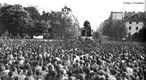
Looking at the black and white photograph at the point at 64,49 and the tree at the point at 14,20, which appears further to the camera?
the tree at the point at 14,20

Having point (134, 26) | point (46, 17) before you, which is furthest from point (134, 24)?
point (46, 17)

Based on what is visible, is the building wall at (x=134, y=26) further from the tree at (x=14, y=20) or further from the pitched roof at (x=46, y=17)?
the tree at (x=14, y=20)

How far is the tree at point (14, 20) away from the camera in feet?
248

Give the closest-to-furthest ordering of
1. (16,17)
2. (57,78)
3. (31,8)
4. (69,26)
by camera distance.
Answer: (57,78) → (16,17) → (69,26) → (31,8)

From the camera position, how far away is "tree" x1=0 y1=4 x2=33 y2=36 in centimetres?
7550

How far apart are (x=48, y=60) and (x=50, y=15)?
101315mm

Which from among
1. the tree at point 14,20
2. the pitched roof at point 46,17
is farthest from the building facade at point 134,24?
the tree at point 14,20

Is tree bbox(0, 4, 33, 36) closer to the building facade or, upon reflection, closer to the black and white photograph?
the black and white photograph

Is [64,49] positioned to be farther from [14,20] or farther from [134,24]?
[134,24]

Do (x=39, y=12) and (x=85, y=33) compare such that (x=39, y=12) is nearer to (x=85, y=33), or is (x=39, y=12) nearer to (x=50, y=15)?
(x=50, y=15)

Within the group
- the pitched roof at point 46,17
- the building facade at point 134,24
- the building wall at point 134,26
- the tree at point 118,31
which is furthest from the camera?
the pitched roof at point 46,17

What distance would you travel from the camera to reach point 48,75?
1278 cm

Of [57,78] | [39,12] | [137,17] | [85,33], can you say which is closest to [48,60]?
[57,78]

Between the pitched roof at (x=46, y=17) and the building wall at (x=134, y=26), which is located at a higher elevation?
the pitched roof at (x=46, y=17)
